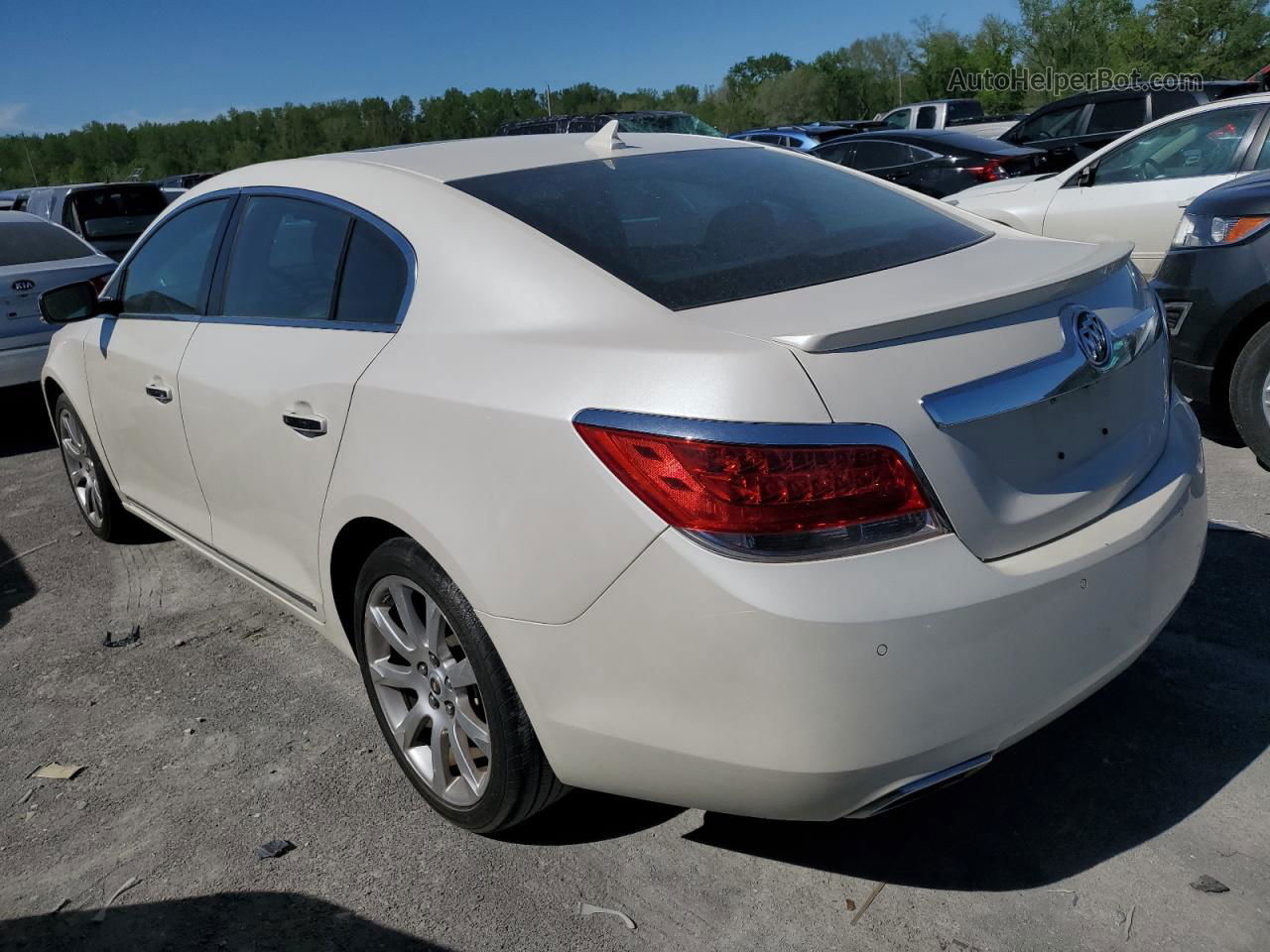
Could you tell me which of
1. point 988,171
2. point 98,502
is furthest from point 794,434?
point 988,171

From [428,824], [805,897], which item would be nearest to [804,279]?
[805,897]

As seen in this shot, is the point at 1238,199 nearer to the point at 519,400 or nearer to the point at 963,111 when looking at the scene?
the point at 519,400

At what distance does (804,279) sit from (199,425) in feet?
6.75

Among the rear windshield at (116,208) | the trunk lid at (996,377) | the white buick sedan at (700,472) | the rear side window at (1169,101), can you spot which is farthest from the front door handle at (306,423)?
the rear side window at (1169,101)

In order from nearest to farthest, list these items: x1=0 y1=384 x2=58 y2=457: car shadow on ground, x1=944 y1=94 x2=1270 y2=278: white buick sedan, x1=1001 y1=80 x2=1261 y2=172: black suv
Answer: x1=944 y1=94 x2=1270 y2=278: white buick sedan, x1=0 y1=384 x2=58 y2=457: car shadow on ground, x1=1001 y1=80 x2=1261 y2=172: black suv

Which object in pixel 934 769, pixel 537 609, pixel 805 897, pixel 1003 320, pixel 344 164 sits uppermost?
pixel 344 164

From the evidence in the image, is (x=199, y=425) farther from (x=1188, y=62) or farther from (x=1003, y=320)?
(x=1188, y=62)

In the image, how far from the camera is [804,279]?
246 cm

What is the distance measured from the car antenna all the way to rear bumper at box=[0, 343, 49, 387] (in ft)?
17.9

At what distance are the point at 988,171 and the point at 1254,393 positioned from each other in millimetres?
8112

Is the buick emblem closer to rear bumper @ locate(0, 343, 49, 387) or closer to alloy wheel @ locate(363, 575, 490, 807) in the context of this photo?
alloy wheel @ locate(363, 575, 490, 807)

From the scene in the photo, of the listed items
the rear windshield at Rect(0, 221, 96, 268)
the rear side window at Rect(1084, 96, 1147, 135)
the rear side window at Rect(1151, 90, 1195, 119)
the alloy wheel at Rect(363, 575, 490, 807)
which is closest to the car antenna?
the alloy wheel at Rect(363, 575, 490, 807)

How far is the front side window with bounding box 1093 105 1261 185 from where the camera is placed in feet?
22.2

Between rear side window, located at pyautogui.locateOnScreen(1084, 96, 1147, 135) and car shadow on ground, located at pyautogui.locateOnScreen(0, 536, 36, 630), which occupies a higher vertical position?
rear side window, located at pyautogui.locateOnScreen(1084, 96, 1147, 135)
